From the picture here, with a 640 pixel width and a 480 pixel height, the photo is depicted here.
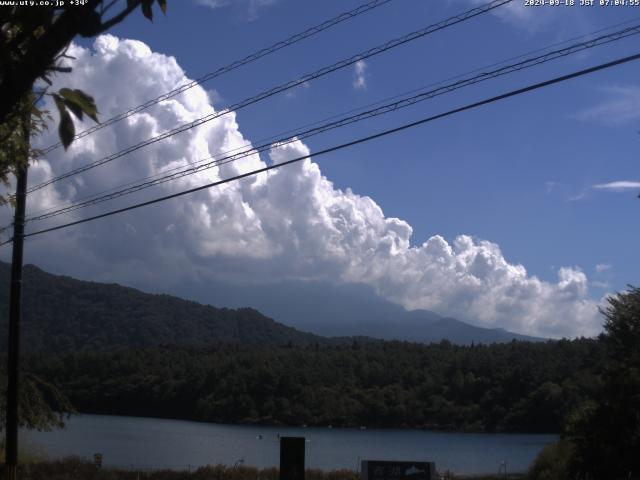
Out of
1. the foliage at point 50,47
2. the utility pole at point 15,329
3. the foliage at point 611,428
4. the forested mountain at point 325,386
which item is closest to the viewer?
the foliage at point 50,47

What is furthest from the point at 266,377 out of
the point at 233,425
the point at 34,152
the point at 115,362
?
the point at 34,152

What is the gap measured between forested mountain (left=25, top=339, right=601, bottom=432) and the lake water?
197 inches

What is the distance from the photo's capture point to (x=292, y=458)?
1241 centimetres

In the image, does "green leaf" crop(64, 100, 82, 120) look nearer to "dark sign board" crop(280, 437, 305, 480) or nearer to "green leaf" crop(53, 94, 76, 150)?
"green leaf" crop(53, 94, 76, 150)

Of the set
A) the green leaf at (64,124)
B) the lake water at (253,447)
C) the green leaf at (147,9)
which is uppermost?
the green leaf at (147,9)

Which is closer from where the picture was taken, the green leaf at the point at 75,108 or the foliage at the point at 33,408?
the green leaf at the point at 75,108

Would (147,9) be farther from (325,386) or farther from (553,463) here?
(325,386)

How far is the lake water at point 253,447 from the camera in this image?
1510 inches

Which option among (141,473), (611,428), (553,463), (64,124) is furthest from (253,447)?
(64,124)

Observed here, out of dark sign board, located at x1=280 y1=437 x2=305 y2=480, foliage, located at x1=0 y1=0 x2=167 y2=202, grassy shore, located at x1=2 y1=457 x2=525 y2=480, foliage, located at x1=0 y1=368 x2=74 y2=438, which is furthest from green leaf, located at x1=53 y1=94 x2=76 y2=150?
foliage, located at x1=0 y1=368 x2=74 y2=438

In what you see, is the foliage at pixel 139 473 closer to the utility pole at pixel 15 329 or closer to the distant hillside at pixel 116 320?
the utility pole at pixel 15 329

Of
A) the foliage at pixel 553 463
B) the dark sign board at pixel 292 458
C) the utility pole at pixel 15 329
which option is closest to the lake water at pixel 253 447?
the foliage at pixel 553 463

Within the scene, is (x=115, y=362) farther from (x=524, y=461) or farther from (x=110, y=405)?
(x=524, y=461)

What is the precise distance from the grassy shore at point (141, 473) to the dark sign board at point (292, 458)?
10762mm
